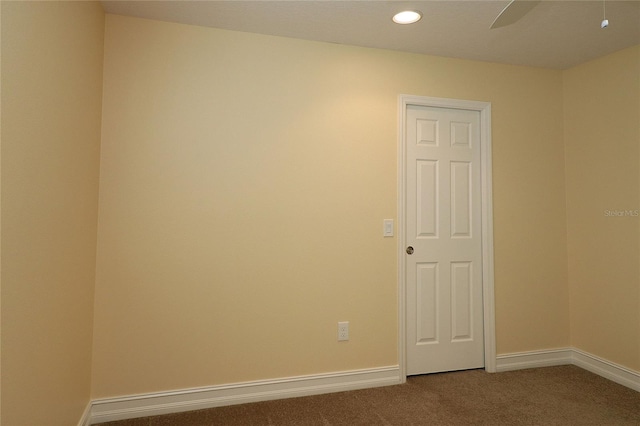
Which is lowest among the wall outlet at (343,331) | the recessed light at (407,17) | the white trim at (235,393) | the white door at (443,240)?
the white trim at (235,393)

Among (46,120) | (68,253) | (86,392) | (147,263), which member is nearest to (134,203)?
(147,263)

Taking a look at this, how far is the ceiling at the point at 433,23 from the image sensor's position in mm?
2178

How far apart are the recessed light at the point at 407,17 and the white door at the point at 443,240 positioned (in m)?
0.69

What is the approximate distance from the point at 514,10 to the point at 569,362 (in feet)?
10.0

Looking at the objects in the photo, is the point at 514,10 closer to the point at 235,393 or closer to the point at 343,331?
the point at 343,331

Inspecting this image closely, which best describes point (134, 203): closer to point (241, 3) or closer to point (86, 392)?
point (86, 392)

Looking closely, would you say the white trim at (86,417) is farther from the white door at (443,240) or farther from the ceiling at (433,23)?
the ceiling at (433,23)

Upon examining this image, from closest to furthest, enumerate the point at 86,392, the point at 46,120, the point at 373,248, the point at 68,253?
1. the point at 46,120
2. the point at 68,253
3. the point at 86,392
4. the point at 373,248

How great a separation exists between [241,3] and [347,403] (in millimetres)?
2622

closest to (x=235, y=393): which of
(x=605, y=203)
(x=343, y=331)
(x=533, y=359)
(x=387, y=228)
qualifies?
(x=343, y=331)

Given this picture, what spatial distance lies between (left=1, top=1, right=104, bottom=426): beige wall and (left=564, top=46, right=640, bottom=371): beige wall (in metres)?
3.68

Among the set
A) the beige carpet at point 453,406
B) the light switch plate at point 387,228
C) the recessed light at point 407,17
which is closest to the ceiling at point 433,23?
the recessed light at point 407,17

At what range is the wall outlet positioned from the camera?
2654 millimetres

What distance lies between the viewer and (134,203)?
90.9 inches
